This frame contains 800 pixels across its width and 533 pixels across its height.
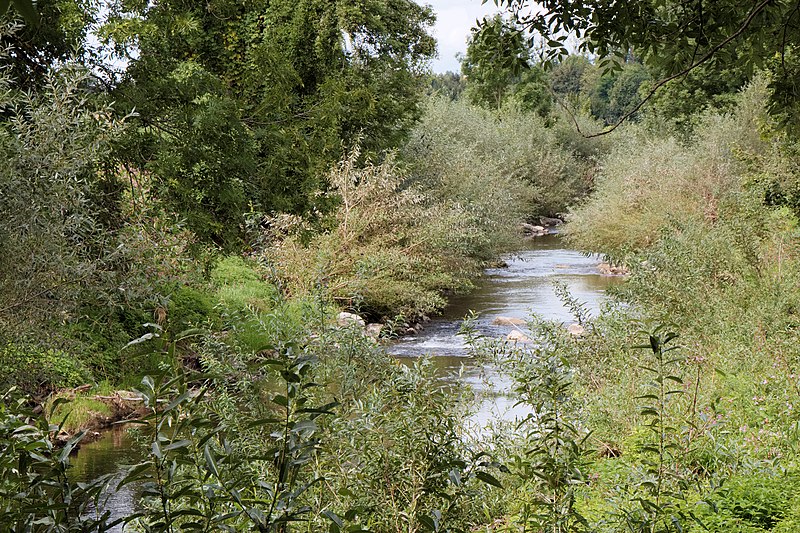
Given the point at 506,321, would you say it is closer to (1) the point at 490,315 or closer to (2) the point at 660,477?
(1) the point at 490,315

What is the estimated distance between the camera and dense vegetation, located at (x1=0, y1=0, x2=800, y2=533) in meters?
2.62

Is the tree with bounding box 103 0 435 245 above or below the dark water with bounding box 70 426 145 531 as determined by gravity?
above

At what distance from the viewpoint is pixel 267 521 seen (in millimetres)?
1732

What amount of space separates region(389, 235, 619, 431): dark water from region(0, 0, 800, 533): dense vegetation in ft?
2.82

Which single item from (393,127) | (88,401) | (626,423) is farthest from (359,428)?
(393,127)

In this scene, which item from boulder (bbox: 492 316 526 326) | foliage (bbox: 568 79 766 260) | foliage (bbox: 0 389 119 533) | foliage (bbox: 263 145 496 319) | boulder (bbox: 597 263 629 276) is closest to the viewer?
foliage (bbox: 0 389 119 533)

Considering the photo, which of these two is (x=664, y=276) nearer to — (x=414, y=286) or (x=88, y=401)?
(x=88, y=401)

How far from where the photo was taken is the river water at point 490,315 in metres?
9.36

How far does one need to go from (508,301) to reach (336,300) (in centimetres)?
463

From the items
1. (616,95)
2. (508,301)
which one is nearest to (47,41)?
(508,301)

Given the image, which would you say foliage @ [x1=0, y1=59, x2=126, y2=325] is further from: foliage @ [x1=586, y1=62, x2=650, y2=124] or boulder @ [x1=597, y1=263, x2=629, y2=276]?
foliage @ [x1=586, y1=62, x2=650, y2=124]

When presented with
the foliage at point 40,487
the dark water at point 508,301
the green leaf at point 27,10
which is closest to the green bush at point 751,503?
the foliage at point 40,487

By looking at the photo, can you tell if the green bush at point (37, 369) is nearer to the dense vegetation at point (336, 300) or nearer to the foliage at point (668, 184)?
the dense vegetation at point (336, 300)

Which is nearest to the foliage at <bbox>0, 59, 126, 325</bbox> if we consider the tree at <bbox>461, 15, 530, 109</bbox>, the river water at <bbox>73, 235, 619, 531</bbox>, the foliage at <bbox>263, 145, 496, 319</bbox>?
the river water at <bbox>73, 235, 619, 531</bbox>
